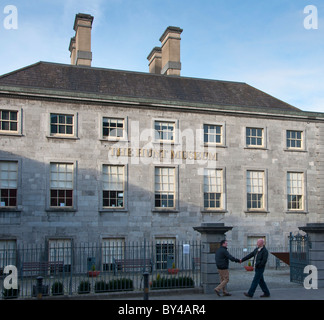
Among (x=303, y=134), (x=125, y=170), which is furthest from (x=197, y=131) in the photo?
(x=303, y=134)

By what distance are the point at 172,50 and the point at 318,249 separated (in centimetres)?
1941

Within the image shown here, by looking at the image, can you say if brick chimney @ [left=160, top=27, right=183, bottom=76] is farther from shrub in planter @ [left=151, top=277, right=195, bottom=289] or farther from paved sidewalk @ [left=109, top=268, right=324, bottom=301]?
shrub in planter @ [left=151, top=277, right=195, bottom=289]

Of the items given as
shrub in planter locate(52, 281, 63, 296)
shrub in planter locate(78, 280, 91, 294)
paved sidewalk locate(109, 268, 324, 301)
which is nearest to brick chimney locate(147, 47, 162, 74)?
paved sidewalk locate(109, 268, 324, 301)

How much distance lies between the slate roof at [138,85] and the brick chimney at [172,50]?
46.3 inches

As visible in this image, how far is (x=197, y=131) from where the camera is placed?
92.0ft

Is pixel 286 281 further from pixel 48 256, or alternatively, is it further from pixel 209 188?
pixel 48 256

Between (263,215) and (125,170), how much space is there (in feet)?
30.0

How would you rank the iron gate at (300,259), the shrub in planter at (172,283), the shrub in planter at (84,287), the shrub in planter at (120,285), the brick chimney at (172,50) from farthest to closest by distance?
the brick chimney at (172,50) < the iron gate at (300,259) < the shrub in planter at (172,283) < the shrub in planter at (120,285) < the shrub in planter at (84,287)

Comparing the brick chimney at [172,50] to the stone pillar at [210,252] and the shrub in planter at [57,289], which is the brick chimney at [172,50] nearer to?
the stone pillar at [210,252]

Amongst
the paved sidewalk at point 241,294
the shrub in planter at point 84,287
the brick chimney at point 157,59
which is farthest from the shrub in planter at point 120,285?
the brick chimney at point 157,59

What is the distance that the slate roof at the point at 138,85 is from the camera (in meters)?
26.8

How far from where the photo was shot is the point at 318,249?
17594mm

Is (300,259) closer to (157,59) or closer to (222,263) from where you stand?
(222,263)
